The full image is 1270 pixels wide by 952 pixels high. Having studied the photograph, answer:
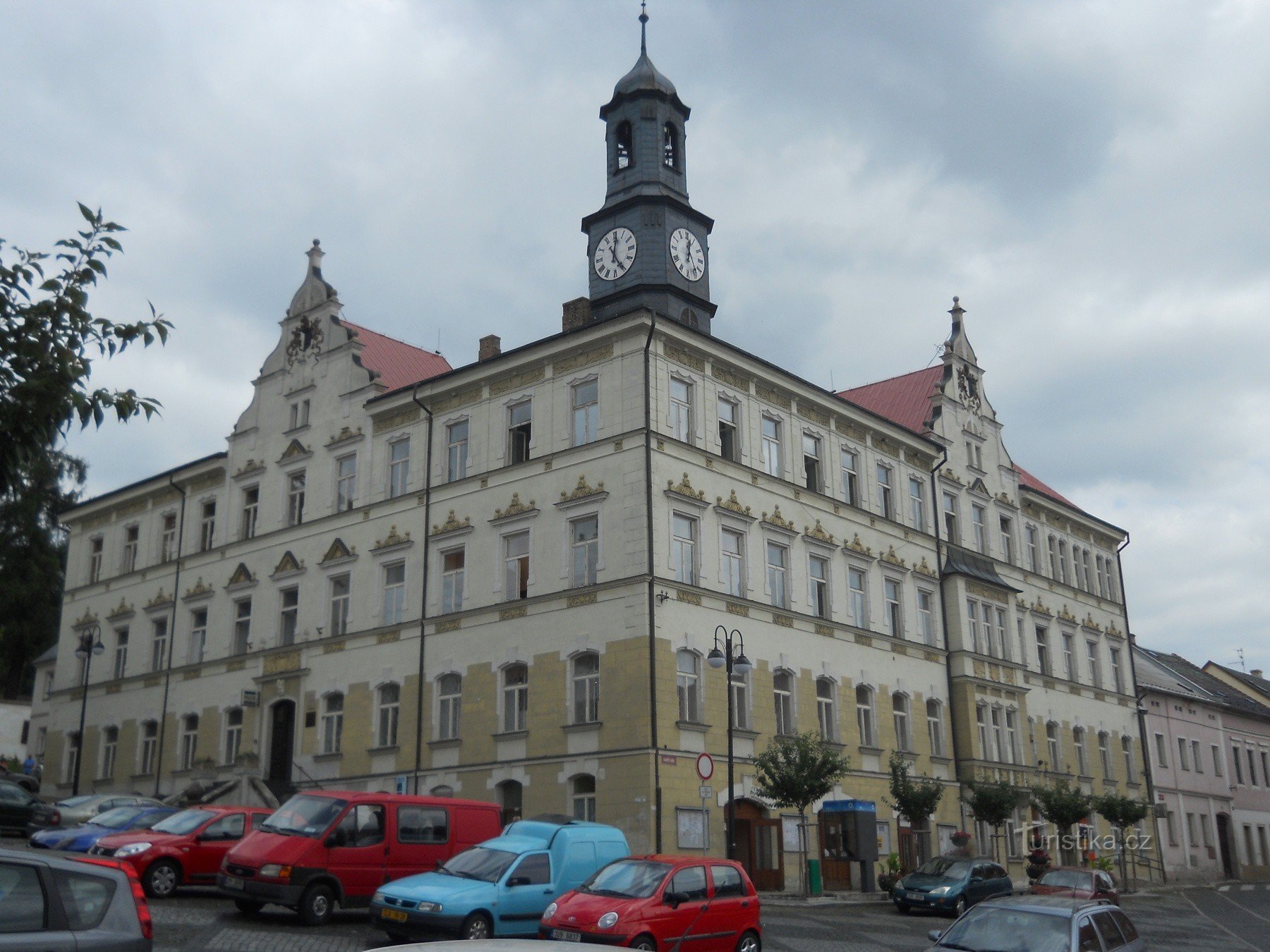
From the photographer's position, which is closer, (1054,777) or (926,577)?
(926,577)

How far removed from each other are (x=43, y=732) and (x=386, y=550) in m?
35.9

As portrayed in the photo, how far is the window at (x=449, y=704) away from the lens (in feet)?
120

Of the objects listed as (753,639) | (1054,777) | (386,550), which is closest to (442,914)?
(753,639)

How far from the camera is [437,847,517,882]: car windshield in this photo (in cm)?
1991

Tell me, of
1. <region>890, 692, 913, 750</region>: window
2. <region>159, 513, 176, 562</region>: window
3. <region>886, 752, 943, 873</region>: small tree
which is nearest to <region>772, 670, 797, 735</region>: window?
<region>886, 752, 943, 873</region>: small tree

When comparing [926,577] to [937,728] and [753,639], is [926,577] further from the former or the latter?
[753,639]

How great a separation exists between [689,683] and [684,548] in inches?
147

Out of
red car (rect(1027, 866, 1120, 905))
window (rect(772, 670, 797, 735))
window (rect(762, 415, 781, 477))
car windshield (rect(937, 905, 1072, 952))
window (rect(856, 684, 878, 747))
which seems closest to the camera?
car windshield (rect(937, 905, 1072, 952))

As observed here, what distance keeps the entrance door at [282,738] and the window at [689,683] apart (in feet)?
48.3

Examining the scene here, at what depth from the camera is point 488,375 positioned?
127 ft

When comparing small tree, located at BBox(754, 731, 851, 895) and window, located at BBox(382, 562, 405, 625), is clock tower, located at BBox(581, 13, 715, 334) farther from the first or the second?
small tree, located at BBox(754, 731, 851, 895)

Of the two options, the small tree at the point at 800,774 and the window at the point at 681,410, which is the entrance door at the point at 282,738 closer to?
the window at the point at 681,410

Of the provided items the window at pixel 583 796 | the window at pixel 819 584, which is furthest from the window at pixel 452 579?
the window at pixel 819 584

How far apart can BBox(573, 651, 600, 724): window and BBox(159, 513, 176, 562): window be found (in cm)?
2212
